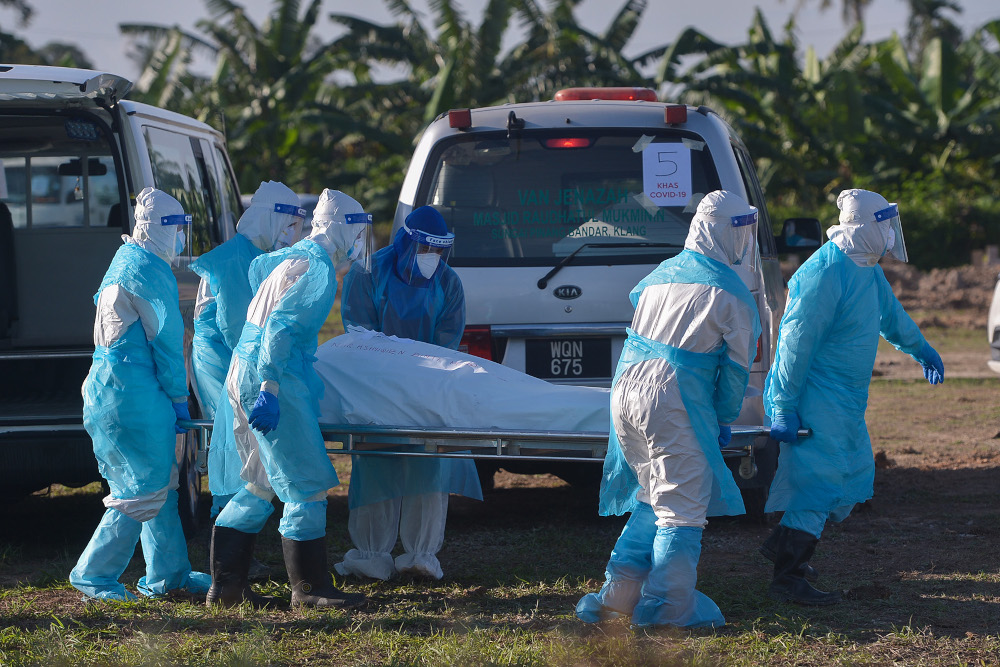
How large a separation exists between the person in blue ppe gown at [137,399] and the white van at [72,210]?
846 mm

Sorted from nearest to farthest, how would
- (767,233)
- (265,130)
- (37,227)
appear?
1. (767,233)
2. (37,227)
3. (265,130)

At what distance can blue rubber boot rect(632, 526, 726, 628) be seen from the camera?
418 centimetres

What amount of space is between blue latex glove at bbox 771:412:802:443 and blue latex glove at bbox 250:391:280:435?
1.95 metres

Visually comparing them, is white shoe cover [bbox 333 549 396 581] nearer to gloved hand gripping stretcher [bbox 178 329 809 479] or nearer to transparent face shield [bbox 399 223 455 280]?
gloved hand gripping stretcher [bbox 178 329 809 479]

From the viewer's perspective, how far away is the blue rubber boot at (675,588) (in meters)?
4.18

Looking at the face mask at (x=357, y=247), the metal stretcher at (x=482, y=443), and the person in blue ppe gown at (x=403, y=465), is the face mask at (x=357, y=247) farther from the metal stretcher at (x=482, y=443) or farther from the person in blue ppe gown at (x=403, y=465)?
the metal stretcher at (x=482, y=443)

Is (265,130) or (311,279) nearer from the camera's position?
(311,279)

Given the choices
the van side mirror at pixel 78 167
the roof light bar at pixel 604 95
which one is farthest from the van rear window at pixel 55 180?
the roof light bar at pixel 604 95

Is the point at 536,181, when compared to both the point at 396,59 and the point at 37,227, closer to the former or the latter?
the point at 37,227

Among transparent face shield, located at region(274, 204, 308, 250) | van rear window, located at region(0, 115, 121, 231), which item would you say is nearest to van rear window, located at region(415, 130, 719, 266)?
transparent face shield, located at region(274, 204, 308, 250)

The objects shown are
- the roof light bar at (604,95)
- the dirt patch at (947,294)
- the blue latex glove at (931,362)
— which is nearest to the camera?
the blue latex glove at (931,362)

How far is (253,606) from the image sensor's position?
4645mm

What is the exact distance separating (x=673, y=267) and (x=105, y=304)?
2310 millimetres

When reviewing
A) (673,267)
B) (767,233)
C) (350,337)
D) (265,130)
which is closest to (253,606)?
(350,337)
